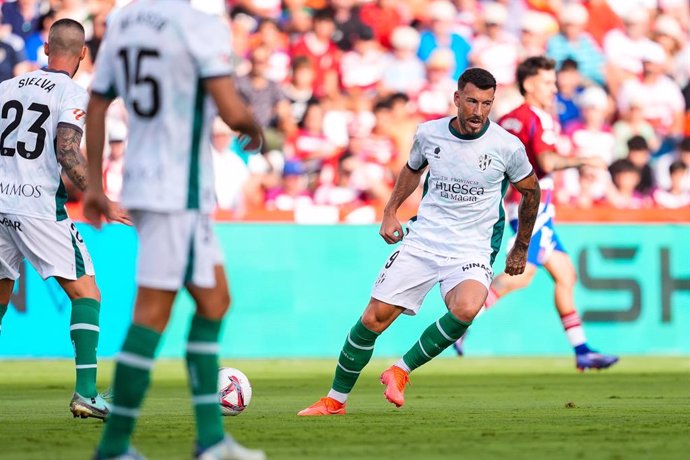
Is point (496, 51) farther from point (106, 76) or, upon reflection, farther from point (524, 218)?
point (106, 76)

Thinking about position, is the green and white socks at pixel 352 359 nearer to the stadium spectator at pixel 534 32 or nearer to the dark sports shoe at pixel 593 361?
the dark sports shoe at pixel 593 361

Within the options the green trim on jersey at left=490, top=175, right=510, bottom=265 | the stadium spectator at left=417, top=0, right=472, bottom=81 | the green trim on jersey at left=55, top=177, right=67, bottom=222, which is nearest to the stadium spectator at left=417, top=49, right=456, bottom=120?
the stadium spectator at left=417, top=0, right=472, bottom=81

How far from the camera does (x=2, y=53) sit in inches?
674

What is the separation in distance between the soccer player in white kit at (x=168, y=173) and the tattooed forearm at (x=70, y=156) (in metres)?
2.56

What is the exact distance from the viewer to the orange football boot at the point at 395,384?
30.0 ft

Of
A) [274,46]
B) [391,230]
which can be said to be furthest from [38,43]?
[391,230]

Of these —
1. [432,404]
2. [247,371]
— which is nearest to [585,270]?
[247,371]

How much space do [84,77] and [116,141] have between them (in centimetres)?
93

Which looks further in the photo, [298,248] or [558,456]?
[298,248]

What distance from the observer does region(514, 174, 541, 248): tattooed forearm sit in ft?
31.0

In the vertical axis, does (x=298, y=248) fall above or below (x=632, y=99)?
below

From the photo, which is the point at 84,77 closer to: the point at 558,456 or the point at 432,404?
the point at 432,404

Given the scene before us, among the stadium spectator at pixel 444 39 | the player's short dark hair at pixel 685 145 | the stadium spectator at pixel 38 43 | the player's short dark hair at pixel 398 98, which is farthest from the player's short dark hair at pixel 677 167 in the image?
the stadium spectator at pixel 38 43

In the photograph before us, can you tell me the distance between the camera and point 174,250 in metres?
6.07
